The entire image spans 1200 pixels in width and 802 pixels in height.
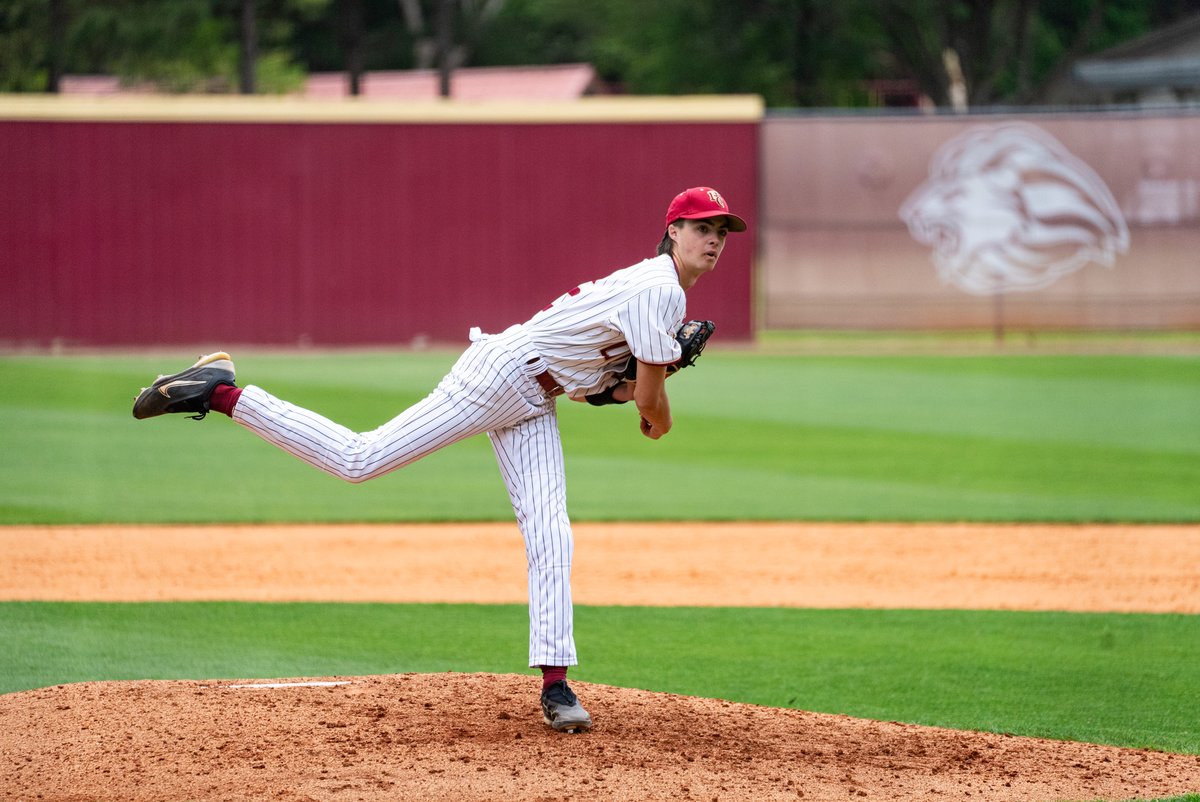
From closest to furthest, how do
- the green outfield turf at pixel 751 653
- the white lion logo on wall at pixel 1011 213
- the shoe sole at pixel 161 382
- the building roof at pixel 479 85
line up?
the shoe sole at pixel 161 382 → the green outfield turf at pixel 751 653 → the white lion logo on wall at pixel 1011 213 → the building roof at pixel 479 85

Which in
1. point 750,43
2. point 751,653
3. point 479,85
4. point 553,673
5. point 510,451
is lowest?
point 751,653

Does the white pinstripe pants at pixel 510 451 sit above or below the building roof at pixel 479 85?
below

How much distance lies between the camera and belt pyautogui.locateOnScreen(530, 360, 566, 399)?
181 inches

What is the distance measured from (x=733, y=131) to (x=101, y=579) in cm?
1486

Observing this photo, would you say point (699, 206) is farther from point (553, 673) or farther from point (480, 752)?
point (480, 752)

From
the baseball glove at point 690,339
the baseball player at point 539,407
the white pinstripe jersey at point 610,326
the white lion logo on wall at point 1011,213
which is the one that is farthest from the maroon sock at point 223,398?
the white lion logo on wall at point 1011,213

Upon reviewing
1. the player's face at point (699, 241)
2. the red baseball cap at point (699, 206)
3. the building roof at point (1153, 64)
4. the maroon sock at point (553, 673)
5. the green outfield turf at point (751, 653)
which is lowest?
the green outfield turf at point (751, 653)

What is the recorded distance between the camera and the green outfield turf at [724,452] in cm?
1016

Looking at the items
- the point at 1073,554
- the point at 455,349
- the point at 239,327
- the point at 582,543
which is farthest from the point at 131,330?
the point at 1073,554

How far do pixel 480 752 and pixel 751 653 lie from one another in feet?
6.78

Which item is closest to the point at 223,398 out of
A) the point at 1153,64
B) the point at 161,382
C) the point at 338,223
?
the point at 161,382

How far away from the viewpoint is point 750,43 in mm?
37500

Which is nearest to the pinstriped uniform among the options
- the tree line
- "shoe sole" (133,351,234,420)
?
"shoe sole" (133,351,234,420)

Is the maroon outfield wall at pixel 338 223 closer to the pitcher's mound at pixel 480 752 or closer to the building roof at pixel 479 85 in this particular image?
the pitcher's mound at pixel 480 752
